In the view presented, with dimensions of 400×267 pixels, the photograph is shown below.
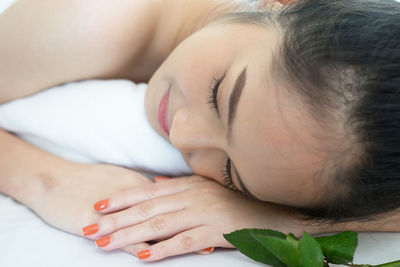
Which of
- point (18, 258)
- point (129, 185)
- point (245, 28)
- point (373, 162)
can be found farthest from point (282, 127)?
point (18, 258)

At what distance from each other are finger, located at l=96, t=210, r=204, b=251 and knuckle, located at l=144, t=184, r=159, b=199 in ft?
0.20

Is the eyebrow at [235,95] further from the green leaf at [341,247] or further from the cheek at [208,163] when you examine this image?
the green leaf at [341,247]

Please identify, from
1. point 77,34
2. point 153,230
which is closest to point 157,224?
point 153,230

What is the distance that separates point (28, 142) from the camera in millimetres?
1073

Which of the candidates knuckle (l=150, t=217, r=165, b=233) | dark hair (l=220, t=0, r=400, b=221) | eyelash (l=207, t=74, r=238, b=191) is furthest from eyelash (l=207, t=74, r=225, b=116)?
knuckle (l=150, t=217, r=165, b=233)

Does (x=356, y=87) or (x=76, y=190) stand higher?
(x=356, y=87)

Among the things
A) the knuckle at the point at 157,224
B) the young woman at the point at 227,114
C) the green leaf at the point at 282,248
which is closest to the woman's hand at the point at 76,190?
the young woman at the point at 227,114

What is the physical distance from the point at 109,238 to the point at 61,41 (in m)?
0.48

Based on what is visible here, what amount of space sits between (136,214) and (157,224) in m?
0.05

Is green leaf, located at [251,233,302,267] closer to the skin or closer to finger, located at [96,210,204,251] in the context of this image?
the skin

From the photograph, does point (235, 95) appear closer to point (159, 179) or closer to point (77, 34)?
point (159, 179)

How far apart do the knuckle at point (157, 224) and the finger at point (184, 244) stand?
3cm

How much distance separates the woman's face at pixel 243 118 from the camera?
26.8 inches

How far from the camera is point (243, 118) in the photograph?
715 mm
